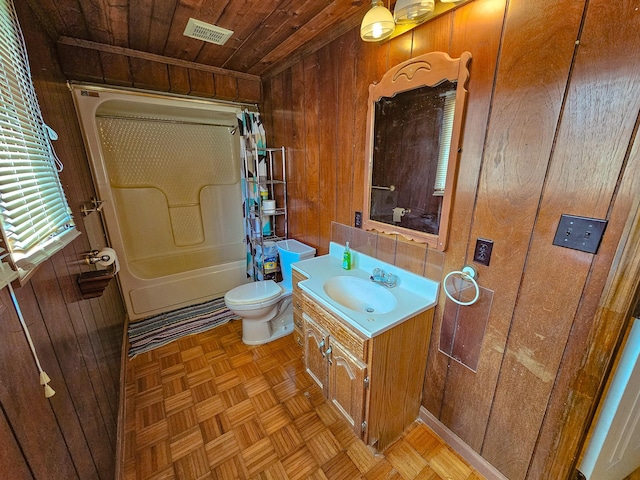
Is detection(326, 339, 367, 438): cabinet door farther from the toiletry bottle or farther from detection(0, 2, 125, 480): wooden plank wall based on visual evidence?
detection(0, 2, 125, 480): wooden plank wall

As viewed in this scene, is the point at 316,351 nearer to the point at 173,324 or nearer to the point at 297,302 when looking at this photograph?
the point at 297,302

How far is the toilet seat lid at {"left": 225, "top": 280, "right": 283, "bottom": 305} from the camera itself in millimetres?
1936

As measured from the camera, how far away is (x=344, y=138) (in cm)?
164

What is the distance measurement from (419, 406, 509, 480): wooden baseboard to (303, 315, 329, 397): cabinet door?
594 mm

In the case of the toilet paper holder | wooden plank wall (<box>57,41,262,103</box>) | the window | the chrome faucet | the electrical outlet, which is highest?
wooden plank wall (<box>57,41,262,103</box>)

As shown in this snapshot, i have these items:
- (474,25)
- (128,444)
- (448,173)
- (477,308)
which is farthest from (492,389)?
(128,444)

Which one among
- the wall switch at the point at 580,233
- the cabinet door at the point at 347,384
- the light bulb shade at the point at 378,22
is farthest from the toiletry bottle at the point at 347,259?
the light bulb shade at the point at 378,22

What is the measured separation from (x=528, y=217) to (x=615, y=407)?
71cm

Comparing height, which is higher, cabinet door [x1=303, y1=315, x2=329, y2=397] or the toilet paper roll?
the toilet paper roll

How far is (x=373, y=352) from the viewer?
1.09m

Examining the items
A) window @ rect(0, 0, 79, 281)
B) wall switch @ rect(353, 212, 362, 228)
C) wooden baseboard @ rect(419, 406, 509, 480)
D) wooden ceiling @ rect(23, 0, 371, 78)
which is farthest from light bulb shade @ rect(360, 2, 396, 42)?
wooden baseboard @ rect(419, 406, 509, 480)

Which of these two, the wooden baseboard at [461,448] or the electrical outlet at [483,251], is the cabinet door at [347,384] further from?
the electrical outlet at [483,251]

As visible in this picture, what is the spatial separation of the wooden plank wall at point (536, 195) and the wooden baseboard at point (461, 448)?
42mm

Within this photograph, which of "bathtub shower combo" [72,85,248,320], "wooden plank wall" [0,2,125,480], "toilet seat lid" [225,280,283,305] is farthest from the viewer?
"bathtub shower combo" [72,85,248,320]
